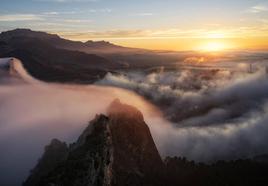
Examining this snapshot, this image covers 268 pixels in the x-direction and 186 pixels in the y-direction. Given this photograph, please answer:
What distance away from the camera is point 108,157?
106 metres

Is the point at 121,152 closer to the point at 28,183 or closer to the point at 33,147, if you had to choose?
the point at 28,183

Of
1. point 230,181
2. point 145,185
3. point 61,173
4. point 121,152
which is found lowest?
point 230,181

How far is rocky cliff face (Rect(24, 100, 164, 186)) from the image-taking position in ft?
299

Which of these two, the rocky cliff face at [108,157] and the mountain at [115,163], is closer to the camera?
the rocky cliff face at [108,157]

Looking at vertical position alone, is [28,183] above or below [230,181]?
above

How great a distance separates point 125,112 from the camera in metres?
158

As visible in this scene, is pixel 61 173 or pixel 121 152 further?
pixel 121 152

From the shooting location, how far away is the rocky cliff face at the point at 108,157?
91.0 meters

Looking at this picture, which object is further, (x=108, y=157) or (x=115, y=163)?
(x=115, y=163)

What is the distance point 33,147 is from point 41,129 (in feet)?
109

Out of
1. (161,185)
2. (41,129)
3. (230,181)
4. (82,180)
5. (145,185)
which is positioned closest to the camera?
(82,180)

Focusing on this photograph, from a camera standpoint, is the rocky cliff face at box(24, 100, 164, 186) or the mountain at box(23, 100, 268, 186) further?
the mountain at box(23, 100, 268, 186)

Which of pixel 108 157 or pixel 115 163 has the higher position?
pixel 108 157

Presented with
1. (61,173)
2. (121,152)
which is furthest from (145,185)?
(61,173)
